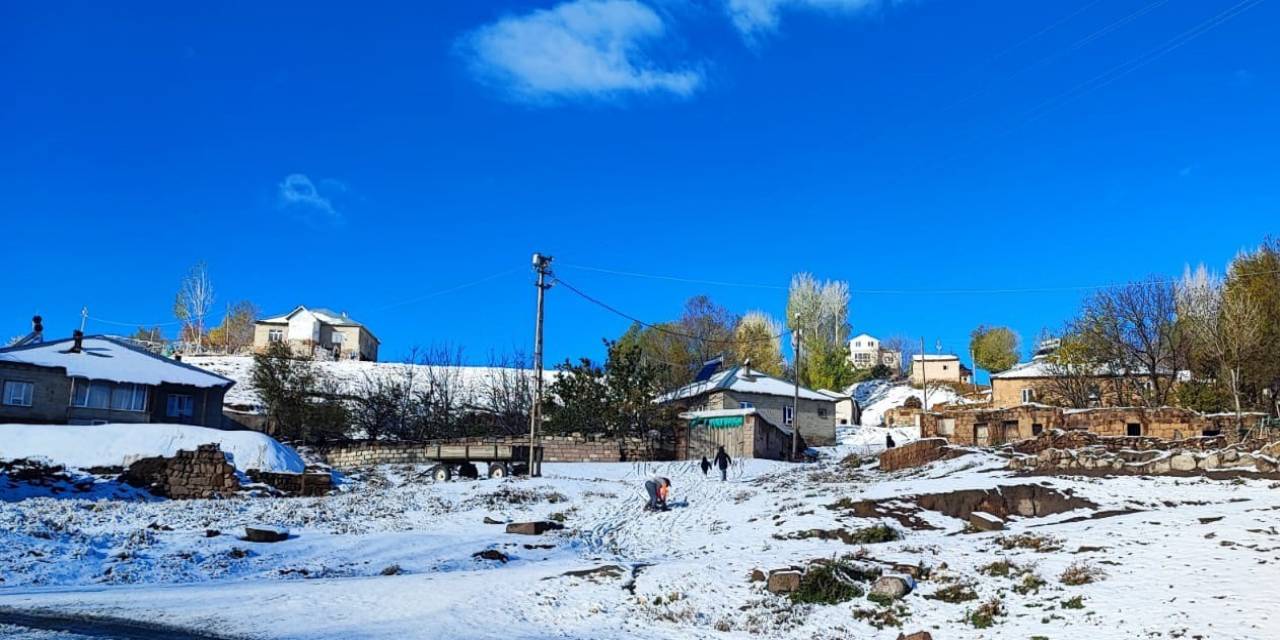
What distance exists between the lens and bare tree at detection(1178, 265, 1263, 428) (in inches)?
1866

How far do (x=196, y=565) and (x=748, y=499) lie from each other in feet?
56.5

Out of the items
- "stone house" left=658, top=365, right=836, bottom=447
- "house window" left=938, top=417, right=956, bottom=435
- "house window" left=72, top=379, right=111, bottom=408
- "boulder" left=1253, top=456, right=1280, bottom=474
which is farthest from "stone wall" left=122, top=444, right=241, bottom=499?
"stone house" left=658, top=365, right=836, bottom=447

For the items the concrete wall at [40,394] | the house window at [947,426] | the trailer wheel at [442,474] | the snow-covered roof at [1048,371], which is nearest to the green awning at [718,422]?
the house window at [947,426]

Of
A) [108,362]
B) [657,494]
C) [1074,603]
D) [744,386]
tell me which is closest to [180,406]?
[108,362]

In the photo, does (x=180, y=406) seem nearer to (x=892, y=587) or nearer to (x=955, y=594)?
(x=892, y=587)

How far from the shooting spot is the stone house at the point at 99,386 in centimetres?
4738

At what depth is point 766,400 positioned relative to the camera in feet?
204

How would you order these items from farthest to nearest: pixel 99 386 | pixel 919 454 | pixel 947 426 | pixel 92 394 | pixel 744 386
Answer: pixel 744 386 → pixel 99 386 → pixel 92 394 → pixel 947 426 → pixel 919 454

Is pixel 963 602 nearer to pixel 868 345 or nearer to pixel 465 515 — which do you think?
pixel 465 515

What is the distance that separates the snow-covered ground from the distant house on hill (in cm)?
7116

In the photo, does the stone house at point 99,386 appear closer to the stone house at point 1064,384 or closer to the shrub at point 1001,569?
the stone house at point 1064,384

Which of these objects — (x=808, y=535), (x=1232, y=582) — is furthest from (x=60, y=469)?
(x=1232, y=582)

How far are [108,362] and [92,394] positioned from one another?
2369 millimetres

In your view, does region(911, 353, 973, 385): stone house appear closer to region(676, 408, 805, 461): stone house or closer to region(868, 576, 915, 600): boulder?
region(676, 408, 805, 461): stone house
